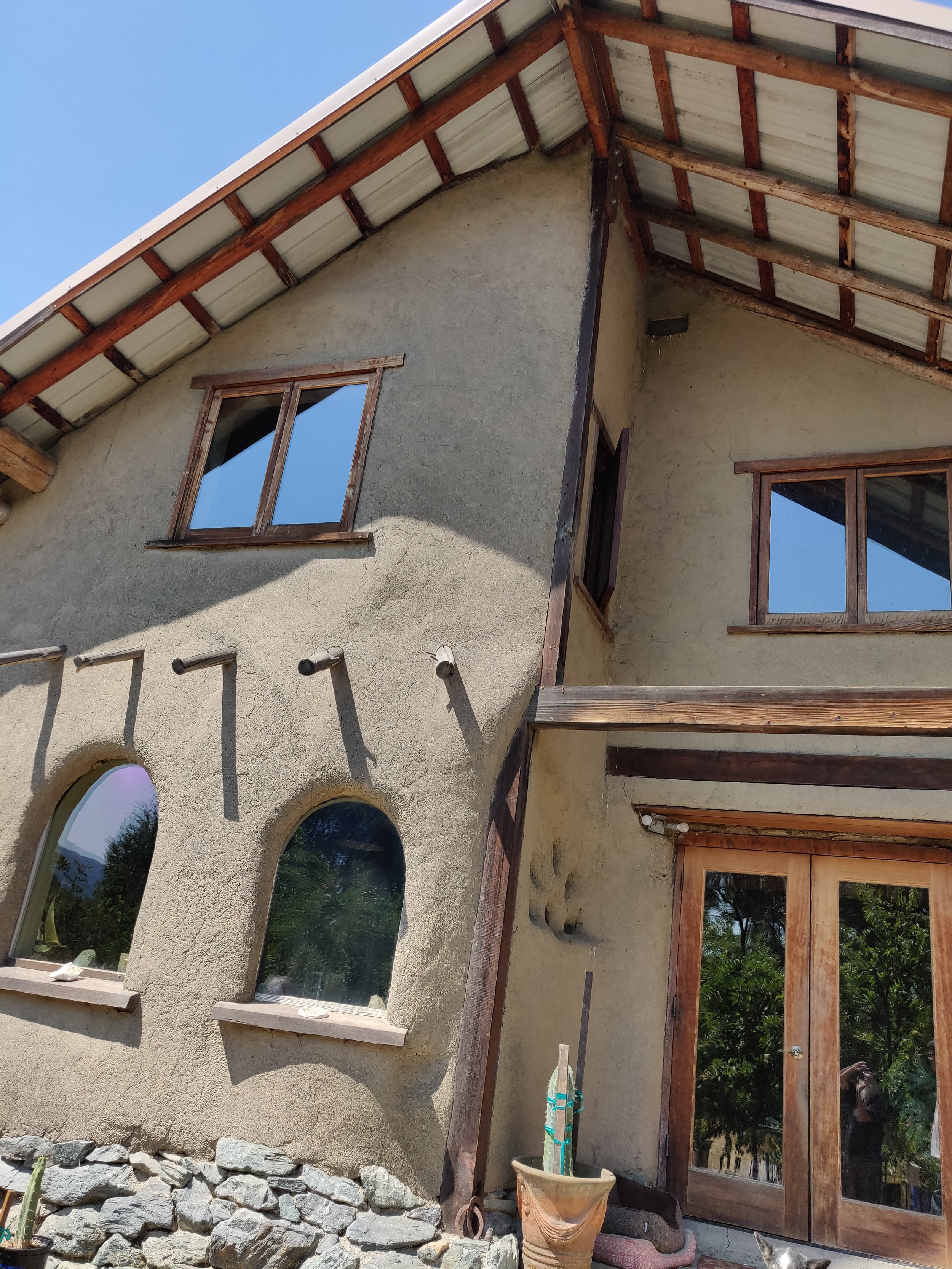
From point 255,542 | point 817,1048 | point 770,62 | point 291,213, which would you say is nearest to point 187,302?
point 291,213

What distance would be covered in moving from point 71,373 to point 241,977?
4600 mm

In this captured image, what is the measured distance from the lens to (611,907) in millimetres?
6312

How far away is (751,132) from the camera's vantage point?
5871mm

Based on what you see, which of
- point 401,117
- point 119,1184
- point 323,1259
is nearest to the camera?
point 323,1259

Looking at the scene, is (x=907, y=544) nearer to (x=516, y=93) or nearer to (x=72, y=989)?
(x=516, y=93)

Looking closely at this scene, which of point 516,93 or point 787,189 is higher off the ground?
point 516,93

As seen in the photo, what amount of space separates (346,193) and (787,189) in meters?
3.10

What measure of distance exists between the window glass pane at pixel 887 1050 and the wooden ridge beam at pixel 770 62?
15.4 ft

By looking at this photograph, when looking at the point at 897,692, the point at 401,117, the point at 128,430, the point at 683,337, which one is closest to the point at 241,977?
the point at 897,692

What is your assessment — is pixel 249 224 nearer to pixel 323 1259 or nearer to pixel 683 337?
pixel 683 337

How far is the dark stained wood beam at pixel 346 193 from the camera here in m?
6.12

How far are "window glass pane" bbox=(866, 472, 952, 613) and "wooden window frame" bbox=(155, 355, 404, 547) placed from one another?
146 inches

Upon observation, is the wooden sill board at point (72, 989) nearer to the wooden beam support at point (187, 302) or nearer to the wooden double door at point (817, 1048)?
the wooden double door at point (817, 1048)

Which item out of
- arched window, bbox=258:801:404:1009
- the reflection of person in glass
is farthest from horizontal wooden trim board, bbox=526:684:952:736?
the reflection of person in glass
